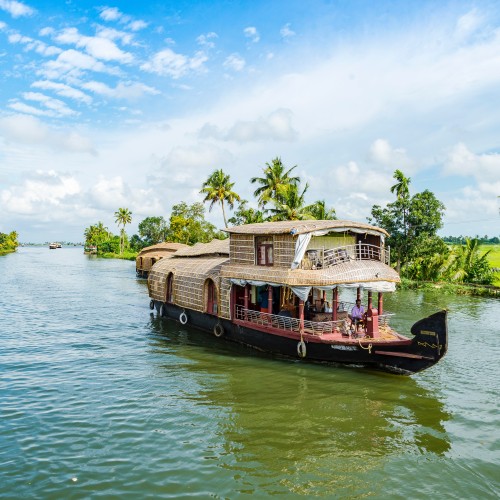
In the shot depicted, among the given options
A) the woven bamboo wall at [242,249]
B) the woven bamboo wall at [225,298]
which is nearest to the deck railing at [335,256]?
the woven bamboo wall at [242,249]

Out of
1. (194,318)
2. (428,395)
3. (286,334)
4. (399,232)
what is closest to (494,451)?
(428,395)

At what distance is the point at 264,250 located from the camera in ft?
52.5

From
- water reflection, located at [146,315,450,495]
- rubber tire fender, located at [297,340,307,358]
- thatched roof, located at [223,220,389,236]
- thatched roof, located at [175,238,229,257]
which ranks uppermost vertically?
thatched roof, located at [223,220,389,236]

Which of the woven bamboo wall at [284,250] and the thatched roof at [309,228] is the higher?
the thatched roof at [309,228]

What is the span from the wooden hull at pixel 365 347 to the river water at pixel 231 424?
1.54 ft

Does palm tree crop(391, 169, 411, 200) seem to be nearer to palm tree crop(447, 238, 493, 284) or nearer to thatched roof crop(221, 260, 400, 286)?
palm tree crop(447, 238, 493, 284)

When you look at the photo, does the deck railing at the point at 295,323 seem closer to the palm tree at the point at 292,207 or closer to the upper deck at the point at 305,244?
the upper deck at the point at 305,244

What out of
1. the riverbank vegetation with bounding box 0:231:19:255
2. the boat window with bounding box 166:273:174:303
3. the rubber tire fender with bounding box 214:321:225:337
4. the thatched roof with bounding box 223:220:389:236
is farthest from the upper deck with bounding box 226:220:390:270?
the riverbank vegetation with bounding box 0:231:19:255

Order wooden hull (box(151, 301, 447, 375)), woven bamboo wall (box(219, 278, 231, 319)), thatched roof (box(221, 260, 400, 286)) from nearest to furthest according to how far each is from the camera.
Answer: wooden hull (box(151, 301, 447, 375)) → thatched roof (box(221, 260, 400, 286)) → woven bamboo wall (box(219, 278, 231, 319))

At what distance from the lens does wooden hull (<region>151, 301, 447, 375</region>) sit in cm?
1210

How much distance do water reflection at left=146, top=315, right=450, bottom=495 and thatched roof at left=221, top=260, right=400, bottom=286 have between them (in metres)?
2.94

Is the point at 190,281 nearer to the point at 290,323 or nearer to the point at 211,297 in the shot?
the point at 211,297

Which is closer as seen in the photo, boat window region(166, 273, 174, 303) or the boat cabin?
the boat cabin

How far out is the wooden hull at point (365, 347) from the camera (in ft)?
39.7
